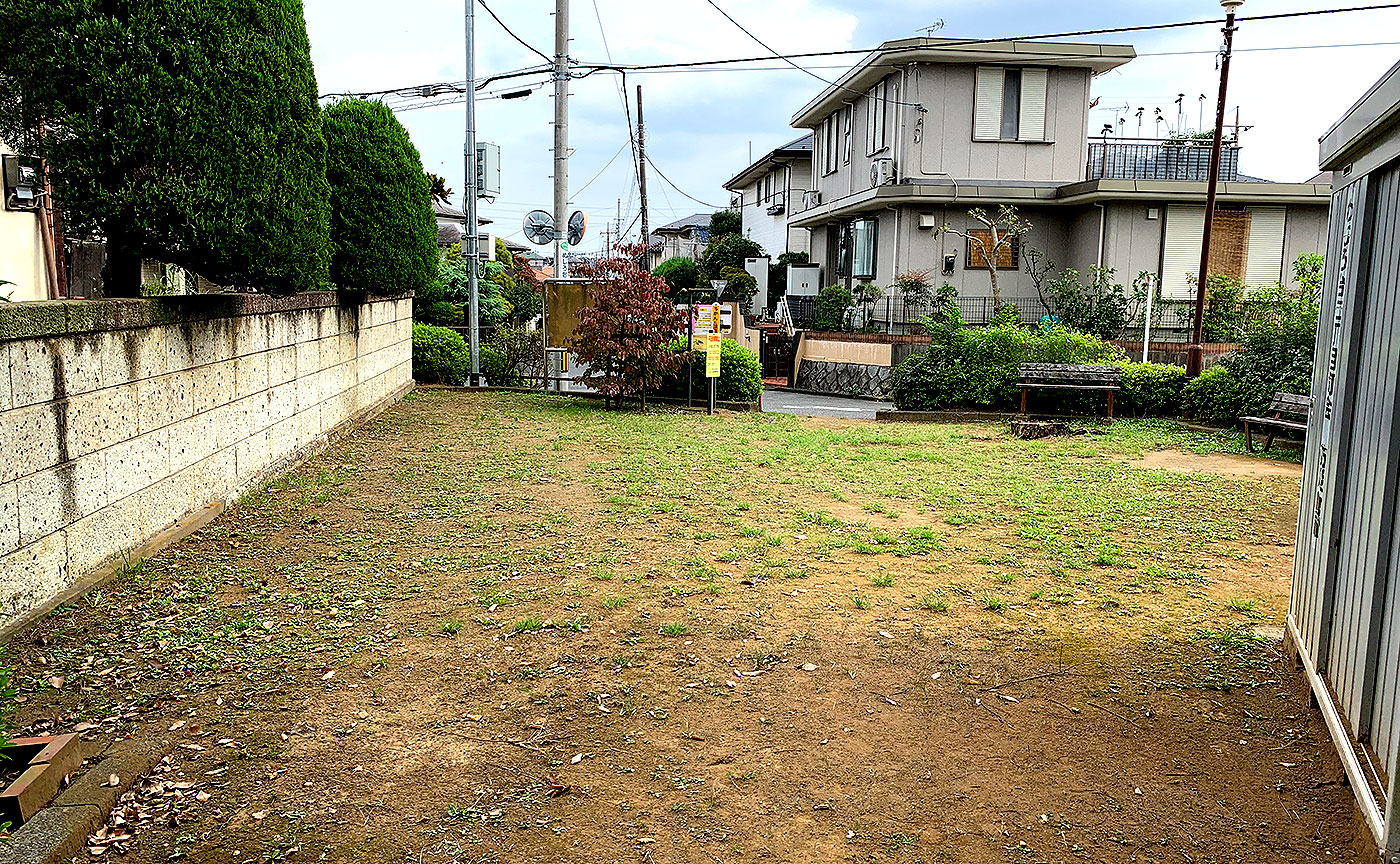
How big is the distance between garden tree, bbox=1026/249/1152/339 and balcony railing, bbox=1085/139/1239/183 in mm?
2716

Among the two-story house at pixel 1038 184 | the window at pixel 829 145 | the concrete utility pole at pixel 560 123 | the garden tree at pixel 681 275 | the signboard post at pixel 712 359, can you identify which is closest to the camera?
the signboard post at pixel 712 359

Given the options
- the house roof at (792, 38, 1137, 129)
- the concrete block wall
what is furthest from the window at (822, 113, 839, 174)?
the concrete block wall

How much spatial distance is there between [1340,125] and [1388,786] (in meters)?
3.01

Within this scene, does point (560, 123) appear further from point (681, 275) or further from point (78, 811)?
point (681, 275)

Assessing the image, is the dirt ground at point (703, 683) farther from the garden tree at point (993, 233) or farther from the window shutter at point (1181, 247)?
the window shutter at point (1181, 247)

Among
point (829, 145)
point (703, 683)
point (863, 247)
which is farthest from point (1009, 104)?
point (703, 683)

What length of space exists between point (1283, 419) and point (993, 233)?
515 inches

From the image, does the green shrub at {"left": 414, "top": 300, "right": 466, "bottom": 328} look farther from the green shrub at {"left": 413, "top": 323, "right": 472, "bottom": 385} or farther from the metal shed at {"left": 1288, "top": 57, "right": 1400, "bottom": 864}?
the metal shed at {"left": 1288, "top": 57, "right": 1400, "bottom": 864}

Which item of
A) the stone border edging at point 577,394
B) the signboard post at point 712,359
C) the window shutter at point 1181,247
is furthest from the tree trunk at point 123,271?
the window shutter at point 1181,247

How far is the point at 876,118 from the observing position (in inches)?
1115

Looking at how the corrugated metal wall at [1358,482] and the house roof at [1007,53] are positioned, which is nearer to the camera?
the corrugated metal wall at [1358,482]

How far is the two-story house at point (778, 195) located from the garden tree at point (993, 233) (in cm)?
1113

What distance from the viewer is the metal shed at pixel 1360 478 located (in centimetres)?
358

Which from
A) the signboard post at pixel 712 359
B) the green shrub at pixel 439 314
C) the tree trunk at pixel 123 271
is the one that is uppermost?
the tree trunk at pixel 123 271
